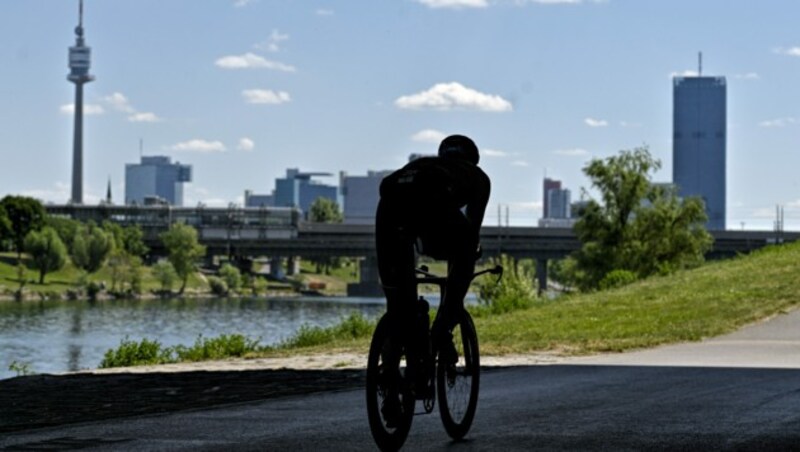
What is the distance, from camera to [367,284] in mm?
168500

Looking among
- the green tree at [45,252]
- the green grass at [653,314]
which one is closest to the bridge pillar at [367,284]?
the green tree at [45,252]

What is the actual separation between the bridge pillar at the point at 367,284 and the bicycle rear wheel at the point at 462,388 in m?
150

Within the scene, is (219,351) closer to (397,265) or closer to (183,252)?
(397,265)

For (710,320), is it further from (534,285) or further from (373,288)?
(373,288)

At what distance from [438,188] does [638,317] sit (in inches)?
768

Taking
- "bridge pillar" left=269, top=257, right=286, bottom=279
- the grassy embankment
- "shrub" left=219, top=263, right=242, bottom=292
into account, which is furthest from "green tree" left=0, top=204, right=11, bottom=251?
the grassy embankment

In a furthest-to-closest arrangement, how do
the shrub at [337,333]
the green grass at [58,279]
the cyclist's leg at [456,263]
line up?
the green grass at [58,279] → the shrub at [337,333] → the cyclist's leg at [456,263]

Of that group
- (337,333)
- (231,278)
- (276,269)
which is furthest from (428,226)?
(276,269)

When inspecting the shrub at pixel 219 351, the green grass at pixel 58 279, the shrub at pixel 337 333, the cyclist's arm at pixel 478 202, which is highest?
the cyclist's arm at pixel 478 202

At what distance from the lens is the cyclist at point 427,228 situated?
9586 millimetres

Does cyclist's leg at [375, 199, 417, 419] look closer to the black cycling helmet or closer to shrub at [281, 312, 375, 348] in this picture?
the black cycling helmet

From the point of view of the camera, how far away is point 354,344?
24.2m

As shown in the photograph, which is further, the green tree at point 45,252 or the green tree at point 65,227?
the green tree at point 65,227

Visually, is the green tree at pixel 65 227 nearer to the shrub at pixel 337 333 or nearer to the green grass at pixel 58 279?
the green grass at pixel 58 279
